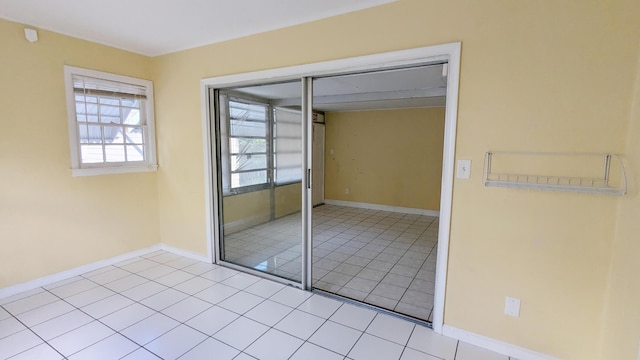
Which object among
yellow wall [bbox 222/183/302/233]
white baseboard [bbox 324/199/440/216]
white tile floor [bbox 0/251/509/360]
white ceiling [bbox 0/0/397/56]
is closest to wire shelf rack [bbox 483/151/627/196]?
white tile floor [bbox 0/251/509/360]

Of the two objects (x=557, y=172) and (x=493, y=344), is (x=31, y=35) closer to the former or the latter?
(x=557, y=172)

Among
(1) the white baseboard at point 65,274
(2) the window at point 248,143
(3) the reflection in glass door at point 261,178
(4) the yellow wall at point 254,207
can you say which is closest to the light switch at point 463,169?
(3) the reflection in glass door at point 261,178

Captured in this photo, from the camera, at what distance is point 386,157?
6.49 metres

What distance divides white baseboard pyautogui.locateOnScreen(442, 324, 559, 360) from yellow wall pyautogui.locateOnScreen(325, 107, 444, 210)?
161 inches

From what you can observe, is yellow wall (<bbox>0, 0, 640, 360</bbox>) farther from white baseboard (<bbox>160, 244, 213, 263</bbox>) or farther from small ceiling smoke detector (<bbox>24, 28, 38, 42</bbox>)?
white baseboard (<bbox>160, 244, 213, 263</bbox>)

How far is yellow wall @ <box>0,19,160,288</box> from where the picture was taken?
2.63m

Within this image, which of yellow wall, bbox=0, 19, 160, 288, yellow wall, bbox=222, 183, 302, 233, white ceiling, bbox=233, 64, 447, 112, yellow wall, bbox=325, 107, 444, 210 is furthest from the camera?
yellow wall, bbox=325, 107, 444, 210

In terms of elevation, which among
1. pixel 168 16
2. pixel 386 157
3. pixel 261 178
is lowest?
pixel 261 178

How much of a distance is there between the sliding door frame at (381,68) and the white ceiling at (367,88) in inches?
5.5

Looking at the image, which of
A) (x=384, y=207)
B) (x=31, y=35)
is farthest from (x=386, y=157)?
(x=31, y=35)

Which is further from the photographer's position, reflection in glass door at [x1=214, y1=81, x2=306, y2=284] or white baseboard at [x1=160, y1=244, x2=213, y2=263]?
white baseboard at [x1=160, y1=244, x2=213, y2=263]

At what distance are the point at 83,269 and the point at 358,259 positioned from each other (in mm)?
3093

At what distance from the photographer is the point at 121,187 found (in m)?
3.46

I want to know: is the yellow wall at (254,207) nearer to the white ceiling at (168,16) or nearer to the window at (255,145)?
the window at (255,145)
